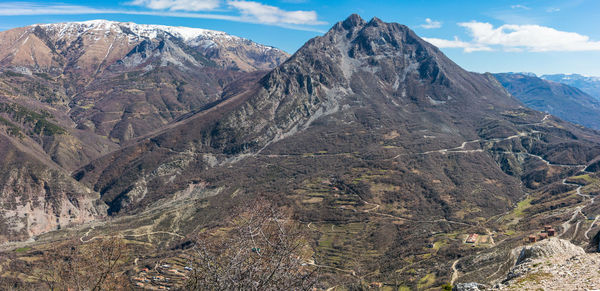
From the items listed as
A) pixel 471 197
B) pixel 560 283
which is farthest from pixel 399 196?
pixel 560 283

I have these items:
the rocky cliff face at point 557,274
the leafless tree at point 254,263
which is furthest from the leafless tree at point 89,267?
the rocky cliff face at point 557,274

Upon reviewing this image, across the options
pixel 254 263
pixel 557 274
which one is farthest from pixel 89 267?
pixel 557 274

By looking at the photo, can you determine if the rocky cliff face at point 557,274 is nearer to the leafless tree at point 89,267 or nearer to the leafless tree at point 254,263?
the leafless tree at point 254,263

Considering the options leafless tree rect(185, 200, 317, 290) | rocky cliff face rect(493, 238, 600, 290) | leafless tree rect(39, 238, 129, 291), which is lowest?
leafless tree rect(39, 238, 129, 291)

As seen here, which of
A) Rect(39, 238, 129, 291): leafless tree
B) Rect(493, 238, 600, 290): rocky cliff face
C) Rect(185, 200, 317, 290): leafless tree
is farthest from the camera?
Rect(39, 238, 129, 291): leafless tree

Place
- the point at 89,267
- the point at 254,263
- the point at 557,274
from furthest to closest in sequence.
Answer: the point at 89,267 < the point at 557,274 < the point at 254,263

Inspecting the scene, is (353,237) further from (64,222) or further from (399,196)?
(64,222)

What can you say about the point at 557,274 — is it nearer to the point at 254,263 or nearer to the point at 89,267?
the point at 254,263

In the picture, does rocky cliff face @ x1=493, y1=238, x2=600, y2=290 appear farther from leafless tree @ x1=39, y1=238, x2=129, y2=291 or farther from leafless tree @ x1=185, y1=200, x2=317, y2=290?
leafless tree @ x1=39, y1=238, x2=129, y2=291

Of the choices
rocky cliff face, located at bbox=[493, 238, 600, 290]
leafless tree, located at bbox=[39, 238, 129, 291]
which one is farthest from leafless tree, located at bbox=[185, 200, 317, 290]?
rocky cliff face, located at bbox=[493, 238, 600, 290]

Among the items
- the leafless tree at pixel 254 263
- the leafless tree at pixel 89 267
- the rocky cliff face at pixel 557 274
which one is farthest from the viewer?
the leafless tree at pixel 89 267

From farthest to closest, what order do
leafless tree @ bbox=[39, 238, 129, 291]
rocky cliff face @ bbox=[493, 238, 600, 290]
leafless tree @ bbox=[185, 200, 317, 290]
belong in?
leafless tree @ bbox=[39, 238, 129, 291]
rocky cliff face @ bbox=[493, 238, 600, 290]
leafless tree @ bbox=[185, 200, 317, 290]
